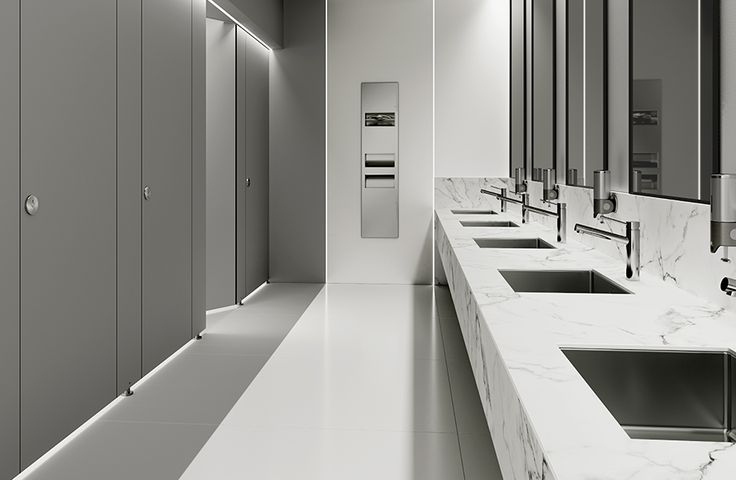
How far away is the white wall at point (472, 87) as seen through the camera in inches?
259

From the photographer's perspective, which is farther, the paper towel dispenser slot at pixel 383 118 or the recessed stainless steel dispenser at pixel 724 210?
the paper towel dispenser slot at pixel 383 118

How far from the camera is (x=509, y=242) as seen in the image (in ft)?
12.5

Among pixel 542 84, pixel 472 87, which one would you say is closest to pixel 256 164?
pixel 472 87

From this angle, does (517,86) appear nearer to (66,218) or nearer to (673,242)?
(673,242)

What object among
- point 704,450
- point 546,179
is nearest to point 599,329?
point 704,450

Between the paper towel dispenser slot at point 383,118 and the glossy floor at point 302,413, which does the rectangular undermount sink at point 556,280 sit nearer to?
the glossy floor at point 302,413

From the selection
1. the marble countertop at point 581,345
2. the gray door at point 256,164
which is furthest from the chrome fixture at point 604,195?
the gray door at point 256,164

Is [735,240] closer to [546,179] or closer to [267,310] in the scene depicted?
[546,179]

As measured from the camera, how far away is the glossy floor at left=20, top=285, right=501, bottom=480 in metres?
2.53

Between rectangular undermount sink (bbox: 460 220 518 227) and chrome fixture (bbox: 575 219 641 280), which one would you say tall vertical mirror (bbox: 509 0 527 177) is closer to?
rectangular undermount sink (bbox: 460 220 518 227)

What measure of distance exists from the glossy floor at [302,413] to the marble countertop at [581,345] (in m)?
0.71

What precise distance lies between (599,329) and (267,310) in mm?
4169

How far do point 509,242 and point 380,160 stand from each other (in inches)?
124

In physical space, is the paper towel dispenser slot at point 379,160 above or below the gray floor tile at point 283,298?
above
